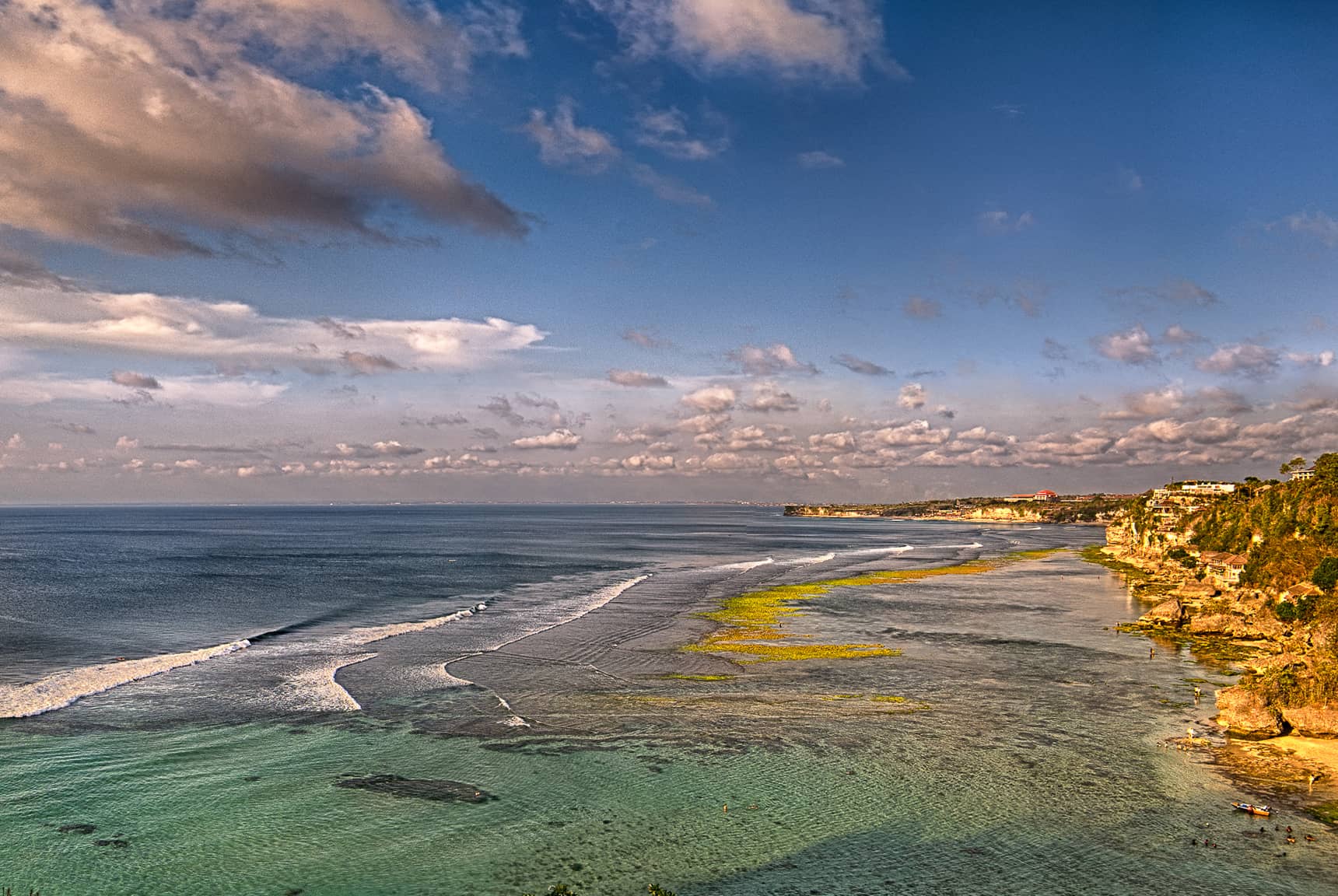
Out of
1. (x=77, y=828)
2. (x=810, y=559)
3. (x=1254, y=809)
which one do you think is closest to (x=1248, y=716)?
(x=1254, y=809)

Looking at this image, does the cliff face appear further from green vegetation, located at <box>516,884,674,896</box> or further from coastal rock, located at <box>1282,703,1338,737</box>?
Result: green vegetation, located at <box>516,884,674,896</box>

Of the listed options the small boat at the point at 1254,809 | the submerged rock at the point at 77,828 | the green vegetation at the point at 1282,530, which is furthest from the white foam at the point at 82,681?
the green vegetation at the point at 1282,530

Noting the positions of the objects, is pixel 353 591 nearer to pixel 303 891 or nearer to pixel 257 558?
pixel 257 558

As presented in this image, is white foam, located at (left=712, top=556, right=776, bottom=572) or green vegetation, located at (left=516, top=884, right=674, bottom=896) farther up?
green vegetation, located at (left=516, top=884, right=674, bottom=896)

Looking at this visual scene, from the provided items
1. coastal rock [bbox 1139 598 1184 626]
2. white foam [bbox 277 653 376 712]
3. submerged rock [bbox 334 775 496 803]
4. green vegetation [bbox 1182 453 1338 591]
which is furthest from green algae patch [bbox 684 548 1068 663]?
green vegetation [bbox 1182 453 1338 591]

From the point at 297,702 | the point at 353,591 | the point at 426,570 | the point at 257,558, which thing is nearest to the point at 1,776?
the point at 297,702

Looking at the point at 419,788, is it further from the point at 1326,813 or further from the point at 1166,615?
the point at 1166,615

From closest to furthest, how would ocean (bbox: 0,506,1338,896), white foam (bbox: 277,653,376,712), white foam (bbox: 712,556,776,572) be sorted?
ocean (bbox: 0,506,1338,896) < white foam (bbox: 277,653,376,712) < white foam (bbox: 712,556,776,572)
